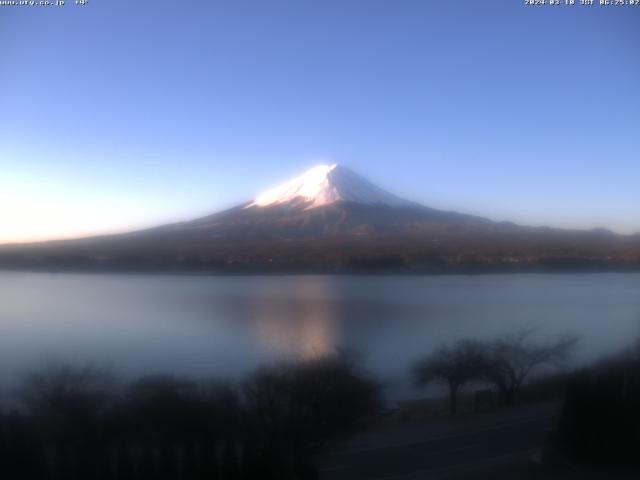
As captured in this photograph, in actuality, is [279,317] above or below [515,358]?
above

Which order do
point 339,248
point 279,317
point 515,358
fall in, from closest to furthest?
point 515,358 → point 279,317 → point 339,248

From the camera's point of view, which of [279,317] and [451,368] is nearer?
[451,368]

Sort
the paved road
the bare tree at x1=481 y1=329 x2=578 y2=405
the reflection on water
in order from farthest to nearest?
the bare tree at x1=481 y1=329 x2=578 y2=405, the reflection on water, the paved road

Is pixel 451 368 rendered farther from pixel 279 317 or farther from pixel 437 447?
pixel 279 317

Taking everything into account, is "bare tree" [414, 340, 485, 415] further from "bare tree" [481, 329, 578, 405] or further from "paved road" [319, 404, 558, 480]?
"paved road" [319, 404, 558, 480]

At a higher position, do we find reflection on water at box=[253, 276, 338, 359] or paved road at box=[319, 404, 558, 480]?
reflection on water at box=[253, 276, 338, 359]

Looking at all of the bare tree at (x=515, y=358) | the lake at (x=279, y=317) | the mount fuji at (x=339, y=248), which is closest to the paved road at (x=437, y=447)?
the bare tree at (x=515, y=358)

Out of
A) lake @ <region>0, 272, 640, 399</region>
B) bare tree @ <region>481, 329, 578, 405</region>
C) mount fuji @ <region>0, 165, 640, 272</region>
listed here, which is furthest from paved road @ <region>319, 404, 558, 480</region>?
mount fuji @ <region>0, 165, 640, 272</region>

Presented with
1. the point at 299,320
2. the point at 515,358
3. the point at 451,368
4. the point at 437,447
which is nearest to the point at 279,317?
the point at 299,320
